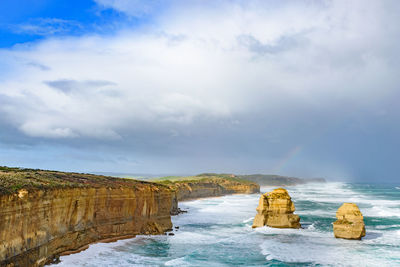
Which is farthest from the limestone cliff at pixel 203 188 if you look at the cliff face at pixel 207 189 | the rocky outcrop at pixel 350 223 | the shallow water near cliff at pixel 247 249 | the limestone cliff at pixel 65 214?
the rocky outcrop at pixel 350 223

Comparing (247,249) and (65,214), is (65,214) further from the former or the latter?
(247,249)

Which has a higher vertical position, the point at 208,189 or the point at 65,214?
the point at 65,214

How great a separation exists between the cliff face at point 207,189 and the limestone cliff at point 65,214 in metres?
37.5

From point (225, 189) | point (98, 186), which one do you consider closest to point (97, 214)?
point (98, 186)

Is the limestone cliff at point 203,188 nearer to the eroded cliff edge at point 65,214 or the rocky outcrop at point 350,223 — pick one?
the eroded cliff edge at point 65,214

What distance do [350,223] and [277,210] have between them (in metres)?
7.48

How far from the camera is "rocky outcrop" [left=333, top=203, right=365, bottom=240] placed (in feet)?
99.8

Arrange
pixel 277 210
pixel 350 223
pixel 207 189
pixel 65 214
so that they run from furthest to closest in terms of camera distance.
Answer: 1. pixel 207 189
2. pixel 277 210
3. pixel 350 223
4. pixel 65 214

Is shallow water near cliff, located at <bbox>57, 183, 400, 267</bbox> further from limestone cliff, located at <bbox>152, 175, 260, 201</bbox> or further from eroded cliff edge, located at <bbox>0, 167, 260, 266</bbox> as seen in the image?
limestone cliff, located at <bbox>152, 175, 260, 201</bbox>

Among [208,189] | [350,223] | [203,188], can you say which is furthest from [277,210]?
[208,189]

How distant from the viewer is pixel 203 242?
31.0 metres

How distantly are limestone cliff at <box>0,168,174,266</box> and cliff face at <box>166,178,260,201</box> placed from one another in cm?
3750

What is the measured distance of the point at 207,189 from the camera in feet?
309

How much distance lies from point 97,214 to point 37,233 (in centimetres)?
797
